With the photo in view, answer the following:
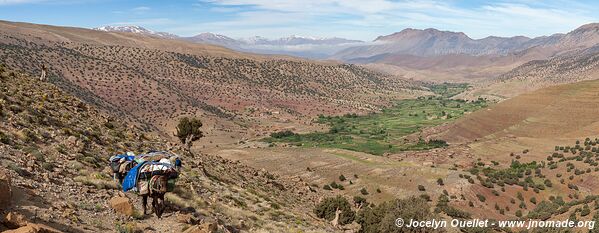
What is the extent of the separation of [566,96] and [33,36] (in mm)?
172046

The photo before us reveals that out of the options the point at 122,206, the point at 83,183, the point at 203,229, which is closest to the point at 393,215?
the point at 203,229

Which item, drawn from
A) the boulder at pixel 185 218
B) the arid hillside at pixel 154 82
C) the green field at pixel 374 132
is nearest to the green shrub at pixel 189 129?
the boulder at pixel 185 218

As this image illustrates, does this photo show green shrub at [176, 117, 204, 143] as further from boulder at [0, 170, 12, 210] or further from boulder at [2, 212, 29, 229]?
boulder at [2, 212, 29, 229]

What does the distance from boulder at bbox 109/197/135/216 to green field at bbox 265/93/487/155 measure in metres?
87.7

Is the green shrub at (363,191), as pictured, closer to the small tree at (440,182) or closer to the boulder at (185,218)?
the small tree at (440,182)

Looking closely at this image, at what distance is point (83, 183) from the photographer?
55.7 feet

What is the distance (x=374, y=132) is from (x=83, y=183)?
123326 millimetres

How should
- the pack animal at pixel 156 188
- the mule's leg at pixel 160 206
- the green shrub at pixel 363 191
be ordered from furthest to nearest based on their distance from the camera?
the green shrub at pixel 363 191 < the mule's leg at pixel 160 206 < the pack animal at pixel 156 188

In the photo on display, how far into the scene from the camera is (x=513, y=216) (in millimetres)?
48312

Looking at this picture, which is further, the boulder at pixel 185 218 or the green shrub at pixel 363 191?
the green shrub at pixel 363 191

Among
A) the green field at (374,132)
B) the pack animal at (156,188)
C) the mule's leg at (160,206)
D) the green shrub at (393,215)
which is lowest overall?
the green field at (374,132)

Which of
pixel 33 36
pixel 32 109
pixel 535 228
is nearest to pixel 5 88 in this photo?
pixel 32 109

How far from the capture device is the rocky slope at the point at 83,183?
1319 centimetres

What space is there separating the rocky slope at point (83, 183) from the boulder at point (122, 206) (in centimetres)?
3
